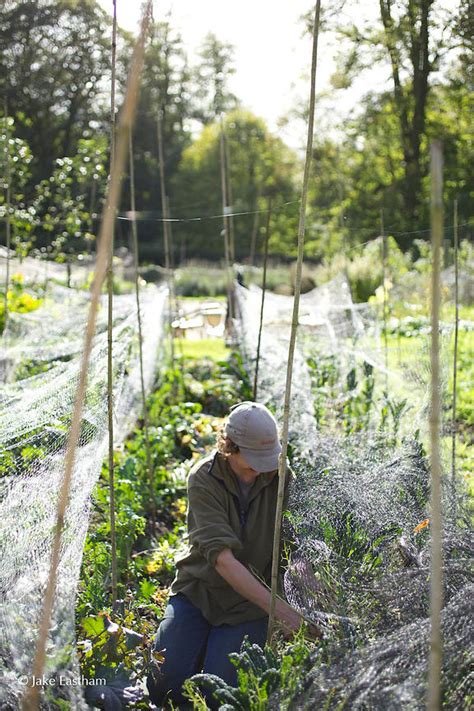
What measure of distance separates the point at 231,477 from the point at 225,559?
0.95 feet

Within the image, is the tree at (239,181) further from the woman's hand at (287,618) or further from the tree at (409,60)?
the woman's hand at (287,618)

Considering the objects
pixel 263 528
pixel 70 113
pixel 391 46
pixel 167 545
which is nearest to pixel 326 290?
pixel 167 545

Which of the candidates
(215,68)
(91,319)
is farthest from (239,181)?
(91,319)

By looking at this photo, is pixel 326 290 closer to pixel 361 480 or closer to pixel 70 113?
pixel 361 480

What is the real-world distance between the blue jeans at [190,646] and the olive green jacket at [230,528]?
0.11ft

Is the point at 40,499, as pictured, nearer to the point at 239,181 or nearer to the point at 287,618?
the point at 287,618

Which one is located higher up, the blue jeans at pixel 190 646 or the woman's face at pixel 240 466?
the woman's face at pixel 240 466

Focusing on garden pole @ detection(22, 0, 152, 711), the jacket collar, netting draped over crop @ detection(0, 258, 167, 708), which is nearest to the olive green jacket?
the jacket collar

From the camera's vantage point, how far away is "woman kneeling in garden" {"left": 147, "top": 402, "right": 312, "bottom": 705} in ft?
7.91

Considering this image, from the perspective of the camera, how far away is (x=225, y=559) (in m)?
2.40

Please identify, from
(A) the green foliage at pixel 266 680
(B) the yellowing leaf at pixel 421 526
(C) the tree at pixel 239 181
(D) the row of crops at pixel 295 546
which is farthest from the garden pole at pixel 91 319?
(C) the tree at pixel 239 181

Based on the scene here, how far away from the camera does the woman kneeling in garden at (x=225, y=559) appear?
2.41 meters

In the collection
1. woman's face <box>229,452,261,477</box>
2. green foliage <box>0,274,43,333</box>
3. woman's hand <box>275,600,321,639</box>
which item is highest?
green foliage <box>0,274,43,333</box>

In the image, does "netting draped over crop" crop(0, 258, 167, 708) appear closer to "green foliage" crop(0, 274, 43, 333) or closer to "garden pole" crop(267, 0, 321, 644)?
"garden pole" crop(267, 0, 321, 644)
